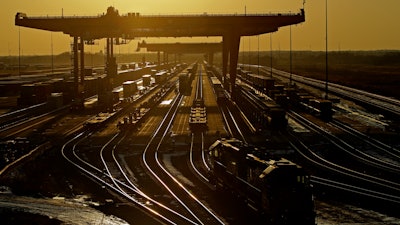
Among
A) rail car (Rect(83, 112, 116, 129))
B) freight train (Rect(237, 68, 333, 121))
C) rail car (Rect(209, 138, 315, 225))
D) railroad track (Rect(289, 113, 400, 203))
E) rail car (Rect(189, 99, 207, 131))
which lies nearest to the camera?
rail car (Rect(209, 138, 315, 225))

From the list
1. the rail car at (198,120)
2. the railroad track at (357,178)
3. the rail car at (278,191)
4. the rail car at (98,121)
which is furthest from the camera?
the rail car at (98,121)

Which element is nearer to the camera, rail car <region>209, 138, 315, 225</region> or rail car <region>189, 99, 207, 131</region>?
rail car <region>209, 138, 315, 225</region>

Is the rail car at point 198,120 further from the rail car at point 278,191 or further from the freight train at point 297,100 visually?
the rail car at point 278,191

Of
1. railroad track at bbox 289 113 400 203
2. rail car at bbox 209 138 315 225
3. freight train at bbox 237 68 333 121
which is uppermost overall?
freight train at bbox 237 68 333 121

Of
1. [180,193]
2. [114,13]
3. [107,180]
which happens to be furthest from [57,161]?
[114,13]

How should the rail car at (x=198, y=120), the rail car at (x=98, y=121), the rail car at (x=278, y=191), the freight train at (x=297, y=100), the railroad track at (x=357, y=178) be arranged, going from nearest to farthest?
the rail car at (x=278, y=191) → the railroad track at (x=357, y=178) → the rail car at (x=198, y=120) → the rail car at (x=98, y=121) → the freight train at (x=297, y=100)

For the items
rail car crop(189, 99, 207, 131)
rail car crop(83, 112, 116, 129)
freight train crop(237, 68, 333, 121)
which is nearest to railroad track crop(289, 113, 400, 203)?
rail car crop(189, 99, 207, 131)

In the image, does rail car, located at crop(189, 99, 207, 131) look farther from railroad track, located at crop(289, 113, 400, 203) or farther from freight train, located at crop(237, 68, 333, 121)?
freight train, located at crop(237, 68, 333, 121)

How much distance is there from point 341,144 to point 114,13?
48504 millimetres

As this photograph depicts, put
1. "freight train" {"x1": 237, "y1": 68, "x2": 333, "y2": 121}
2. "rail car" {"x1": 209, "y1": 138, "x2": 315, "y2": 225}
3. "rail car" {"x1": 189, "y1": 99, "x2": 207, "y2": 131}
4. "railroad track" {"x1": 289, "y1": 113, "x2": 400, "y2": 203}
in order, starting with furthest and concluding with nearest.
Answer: "freight train" {"x1": 237, "y1": 68, "x2": 333, "y2": 121}, "rail car" {"x1": 189, "y1": 99, "x2": 207, "y2": 131}, "railroad track" {"x1": 289, "y1": 113, "x2": 400, "y2": 203}, "rail car" {"x1": 209, "y1": 138, "x2": 315, "y2": 225}

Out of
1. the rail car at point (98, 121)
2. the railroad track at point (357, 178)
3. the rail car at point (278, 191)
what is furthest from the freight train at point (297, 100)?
the rail car at point (278, 191)

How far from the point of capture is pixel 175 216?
27953 mm

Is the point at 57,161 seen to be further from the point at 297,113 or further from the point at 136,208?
the point at 297,113

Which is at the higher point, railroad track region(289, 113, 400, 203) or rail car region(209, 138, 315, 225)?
rail car region(209, 138, 315, 225)
